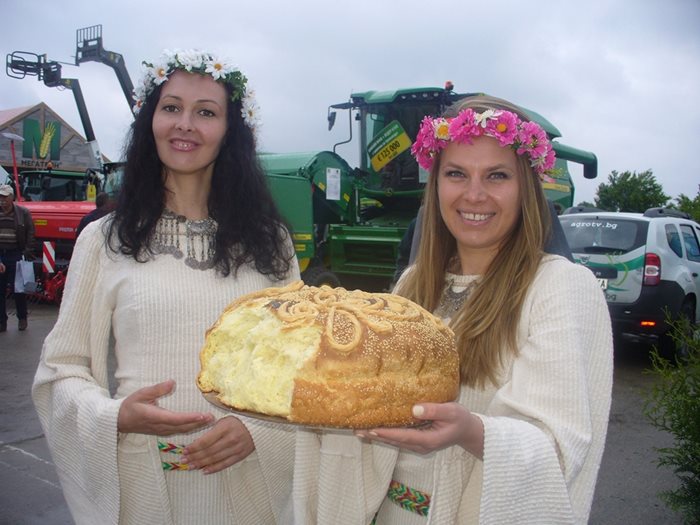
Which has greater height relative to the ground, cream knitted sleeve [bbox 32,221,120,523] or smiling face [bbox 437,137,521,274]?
smiling face [bbox 437,137,521,274]

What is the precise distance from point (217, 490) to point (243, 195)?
107cm

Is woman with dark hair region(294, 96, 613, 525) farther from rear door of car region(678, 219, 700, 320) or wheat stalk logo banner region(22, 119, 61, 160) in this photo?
wheat stalk logo banner region(22, 119, 61, 160)

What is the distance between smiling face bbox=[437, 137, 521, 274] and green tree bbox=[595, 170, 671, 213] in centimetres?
2445

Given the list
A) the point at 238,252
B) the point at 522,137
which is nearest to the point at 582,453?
the point at 522,137

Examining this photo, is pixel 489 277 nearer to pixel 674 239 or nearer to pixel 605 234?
pixel 605 234

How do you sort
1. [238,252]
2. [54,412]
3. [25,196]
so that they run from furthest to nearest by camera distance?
[25,196], [238,252], [54,412]

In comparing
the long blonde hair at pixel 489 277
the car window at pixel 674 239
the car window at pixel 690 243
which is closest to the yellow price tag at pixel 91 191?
the car window at pixel 674 239

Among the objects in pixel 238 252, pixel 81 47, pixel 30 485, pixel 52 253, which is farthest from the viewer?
pixel 81 47

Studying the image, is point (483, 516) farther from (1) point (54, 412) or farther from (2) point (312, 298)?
(1) point (54, 412)

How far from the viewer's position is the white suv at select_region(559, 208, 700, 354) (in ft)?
25.2

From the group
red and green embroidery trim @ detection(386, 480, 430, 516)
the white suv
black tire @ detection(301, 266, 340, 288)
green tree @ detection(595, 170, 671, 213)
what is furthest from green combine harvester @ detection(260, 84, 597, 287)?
green tree @ detection(595, 170, 671, 213)

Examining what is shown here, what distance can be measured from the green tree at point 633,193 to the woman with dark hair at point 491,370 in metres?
24.4

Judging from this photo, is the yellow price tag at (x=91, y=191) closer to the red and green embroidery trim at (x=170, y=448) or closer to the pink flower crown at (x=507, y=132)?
the red and green embroidery trim at (x=170, y=448)

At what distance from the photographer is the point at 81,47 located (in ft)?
60.2
